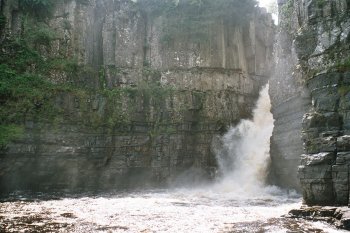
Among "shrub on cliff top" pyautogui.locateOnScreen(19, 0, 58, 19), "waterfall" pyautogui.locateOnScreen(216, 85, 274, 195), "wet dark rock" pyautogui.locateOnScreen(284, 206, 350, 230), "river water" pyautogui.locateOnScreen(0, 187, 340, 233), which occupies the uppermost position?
"shrub on cliff top" pyautogui.locateOnScreen(19, 0, 58, 19)

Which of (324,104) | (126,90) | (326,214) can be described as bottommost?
(326,214)

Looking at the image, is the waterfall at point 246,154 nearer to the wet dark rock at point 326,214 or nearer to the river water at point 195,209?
the river water at point 195,209

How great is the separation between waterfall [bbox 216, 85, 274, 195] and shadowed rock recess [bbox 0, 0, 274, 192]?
3.56 feet

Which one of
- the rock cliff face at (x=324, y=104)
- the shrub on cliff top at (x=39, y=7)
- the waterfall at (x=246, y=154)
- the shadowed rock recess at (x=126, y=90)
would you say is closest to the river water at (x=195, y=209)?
the waterfall at (x=246, y=154)

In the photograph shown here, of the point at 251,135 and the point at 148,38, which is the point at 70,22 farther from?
the point at 251,135

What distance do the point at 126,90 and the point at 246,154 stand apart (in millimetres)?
12229

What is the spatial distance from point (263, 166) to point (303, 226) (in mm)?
17586

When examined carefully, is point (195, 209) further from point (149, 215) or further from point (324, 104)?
point (324, 104)

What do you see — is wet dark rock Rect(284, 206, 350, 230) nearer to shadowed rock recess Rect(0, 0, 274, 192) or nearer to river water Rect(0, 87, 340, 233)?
river water Rect(0, 87, 340, 233)

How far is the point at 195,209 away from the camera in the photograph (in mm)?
20828

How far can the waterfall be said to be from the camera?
3241 cm

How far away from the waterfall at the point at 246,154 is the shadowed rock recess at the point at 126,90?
1.09 m

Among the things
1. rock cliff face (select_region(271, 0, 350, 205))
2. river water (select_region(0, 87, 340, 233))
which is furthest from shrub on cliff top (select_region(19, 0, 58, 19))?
rock cliff face (select_region(271, 0, 350, 205))

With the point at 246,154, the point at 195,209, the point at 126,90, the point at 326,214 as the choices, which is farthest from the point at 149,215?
the point at 126,90
